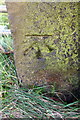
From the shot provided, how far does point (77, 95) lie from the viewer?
118cm

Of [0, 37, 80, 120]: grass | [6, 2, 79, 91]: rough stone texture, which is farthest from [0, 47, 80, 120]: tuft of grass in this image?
[6, 2, 79, 91]: rough stone texture

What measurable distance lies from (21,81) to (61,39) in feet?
1.69

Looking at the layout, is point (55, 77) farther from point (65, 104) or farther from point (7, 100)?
point (7, 100)

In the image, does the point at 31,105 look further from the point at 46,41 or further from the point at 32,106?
the point at 46,41

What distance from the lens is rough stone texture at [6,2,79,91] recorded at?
88 centimetres

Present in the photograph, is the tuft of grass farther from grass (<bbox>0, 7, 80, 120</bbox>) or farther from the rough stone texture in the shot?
the rough stone texture

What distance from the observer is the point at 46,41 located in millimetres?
978

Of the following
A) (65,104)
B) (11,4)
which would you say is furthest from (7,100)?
(11,4)

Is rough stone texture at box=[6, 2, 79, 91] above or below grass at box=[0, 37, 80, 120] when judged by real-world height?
above

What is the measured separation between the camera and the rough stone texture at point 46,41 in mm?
881

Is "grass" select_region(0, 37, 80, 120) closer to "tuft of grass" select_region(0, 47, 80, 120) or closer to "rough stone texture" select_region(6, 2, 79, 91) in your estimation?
"tuft of grass" select_region(0, 47, 80, 120)

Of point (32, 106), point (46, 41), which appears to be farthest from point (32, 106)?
point (46, 41)

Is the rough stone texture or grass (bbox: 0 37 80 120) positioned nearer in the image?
the rough stone texture

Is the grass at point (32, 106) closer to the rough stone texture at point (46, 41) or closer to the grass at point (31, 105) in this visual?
the grass at point (31, 105)
